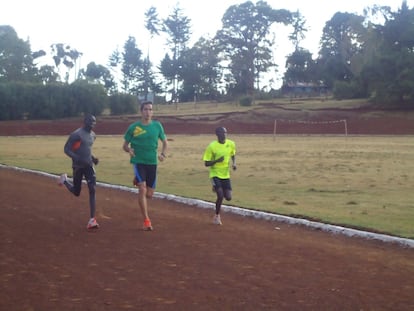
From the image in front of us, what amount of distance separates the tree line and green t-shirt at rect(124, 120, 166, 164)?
193ft

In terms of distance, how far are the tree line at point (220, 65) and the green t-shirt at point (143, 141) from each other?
58.9 metres

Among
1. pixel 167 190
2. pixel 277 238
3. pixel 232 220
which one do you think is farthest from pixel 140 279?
pixel 167 190

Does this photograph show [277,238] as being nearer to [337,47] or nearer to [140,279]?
[140,279]

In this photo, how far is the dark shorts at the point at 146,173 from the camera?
988 cm

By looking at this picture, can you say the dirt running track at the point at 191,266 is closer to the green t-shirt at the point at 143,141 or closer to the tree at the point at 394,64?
the green t-shirt at the point at 143,141

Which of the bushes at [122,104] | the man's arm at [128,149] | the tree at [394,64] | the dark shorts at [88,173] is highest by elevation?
the tree at [394,64]

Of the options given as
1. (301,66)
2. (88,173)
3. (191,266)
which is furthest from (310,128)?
(191,266)

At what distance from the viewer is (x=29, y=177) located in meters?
20.3

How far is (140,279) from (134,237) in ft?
8.98

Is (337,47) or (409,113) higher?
(337,47)

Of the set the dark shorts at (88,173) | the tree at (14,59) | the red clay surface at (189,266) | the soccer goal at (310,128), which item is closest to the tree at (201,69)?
the tree at (14,59)

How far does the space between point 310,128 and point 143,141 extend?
50907mm

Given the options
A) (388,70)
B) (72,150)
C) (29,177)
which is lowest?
(29,177)

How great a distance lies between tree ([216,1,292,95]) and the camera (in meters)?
85.7
